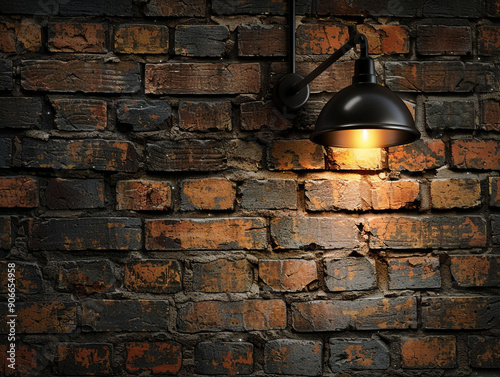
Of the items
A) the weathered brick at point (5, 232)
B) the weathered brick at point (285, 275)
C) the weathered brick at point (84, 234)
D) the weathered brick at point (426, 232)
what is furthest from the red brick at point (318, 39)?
the weathered brick at point (5, 232)

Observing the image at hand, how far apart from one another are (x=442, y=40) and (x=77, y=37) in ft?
3.50

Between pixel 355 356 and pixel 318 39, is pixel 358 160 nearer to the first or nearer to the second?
pixel 318 39

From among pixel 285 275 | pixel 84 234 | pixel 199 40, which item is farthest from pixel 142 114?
pixel 285 275

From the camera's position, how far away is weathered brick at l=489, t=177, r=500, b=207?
117 cm

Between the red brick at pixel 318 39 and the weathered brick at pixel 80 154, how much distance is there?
582 millimetres

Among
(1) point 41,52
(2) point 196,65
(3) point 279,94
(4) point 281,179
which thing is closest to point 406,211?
(4) point 281,179

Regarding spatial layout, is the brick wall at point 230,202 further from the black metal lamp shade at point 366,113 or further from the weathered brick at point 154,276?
the black metal lamp shade at point 366,113

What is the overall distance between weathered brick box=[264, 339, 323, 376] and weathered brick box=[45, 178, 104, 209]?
64 cm

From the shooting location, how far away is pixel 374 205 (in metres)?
1.15

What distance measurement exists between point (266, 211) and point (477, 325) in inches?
26.8

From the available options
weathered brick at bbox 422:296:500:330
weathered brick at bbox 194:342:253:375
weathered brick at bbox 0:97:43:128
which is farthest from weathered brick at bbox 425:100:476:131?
weathered brick at bbox 0:97:43:128

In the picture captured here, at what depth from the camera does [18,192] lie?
113cm

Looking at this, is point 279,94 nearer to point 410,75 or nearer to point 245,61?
point 245,61

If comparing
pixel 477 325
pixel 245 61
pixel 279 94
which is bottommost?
pixel 477 325
